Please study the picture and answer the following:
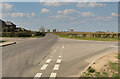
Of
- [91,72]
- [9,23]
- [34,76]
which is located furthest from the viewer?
[9,23]

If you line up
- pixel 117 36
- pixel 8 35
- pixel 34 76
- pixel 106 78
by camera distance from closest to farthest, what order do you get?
pixel 106 78 < pixel 34 76 < pixel 117 36 < pixel 8 35

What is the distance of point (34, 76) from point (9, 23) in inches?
2945

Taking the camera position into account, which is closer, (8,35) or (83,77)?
(83,77)

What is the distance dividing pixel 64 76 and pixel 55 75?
0.40m

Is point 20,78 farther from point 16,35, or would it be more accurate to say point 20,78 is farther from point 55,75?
point 16,35

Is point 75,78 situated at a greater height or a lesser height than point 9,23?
lesser

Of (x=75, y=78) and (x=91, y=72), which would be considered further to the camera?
(x=91, y=72)

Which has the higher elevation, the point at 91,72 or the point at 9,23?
the point at 9,23

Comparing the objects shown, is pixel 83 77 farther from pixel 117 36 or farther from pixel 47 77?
pixel 117 36

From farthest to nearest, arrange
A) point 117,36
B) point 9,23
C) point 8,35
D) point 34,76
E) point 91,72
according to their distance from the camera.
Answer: point 9,23, point 8,35, point 117,36, point 91,72, point 34,76

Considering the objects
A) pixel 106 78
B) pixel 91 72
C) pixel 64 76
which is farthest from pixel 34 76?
pixel 106 78

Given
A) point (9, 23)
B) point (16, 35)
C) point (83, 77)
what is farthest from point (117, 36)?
point (9, 23)

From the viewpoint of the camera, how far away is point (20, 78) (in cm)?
514

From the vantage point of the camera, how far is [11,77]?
17.1 ft
